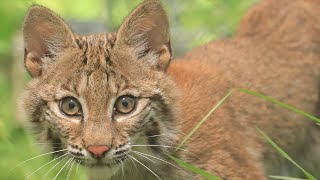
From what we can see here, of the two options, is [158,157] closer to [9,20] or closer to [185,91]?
[185,91]

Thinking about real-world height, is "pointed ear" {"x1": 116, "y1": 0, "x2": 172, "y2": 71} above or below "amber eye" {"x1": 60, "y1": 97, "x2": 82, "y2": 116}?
above

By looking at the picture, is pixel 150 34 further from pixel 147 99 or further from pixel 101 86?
pixel 101 86

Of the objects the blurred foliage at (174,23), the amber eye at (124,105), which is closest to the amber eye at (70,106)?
the amber eye at (124,105)

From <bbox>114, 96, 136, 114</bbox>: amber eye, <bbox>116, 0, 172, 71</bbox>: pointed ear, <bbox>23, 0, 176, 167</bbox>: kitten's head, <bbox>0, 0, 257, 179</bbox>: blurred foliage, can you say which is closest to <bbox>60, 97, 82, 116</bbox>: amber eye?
<bbox>23, 0, 176, 167</bbox>: kitten's head

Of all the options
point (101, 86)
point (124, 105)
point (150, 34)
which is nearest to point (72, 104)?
point (101, 86)

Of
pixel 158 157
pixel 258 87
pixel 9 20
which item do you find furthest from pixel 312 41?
pixel 9 20

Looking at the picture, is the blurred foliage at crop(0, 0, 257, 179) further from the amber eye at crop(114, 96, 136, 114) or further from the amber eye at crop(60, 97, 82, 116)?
the amber eye at crop(114, 96, 136, 114)

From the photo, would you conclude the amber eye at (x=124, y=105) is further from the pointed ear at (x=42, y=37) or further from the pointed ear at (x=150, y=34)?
the pointed ear at (x=42, y=37)
